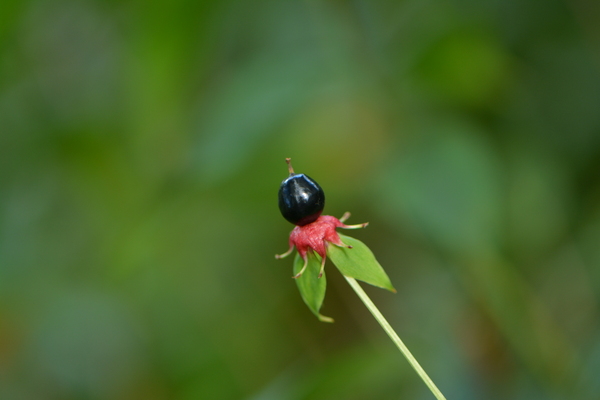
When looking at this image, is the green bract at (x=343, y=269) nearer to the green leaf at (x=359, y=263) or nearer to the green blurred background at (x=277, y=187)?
the green leaf at (x=359, y=263)

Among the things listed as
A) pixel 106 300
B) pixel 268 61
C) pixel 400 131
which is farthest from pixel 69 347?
pixel 400 131

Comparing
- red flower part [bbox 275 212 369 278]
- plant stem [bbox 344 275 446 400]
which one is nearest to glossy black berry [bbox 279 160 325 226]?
red flower part [bbox 275 212 369 278]

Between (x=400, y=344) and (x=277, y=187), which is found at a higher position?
(x=277, y=187)

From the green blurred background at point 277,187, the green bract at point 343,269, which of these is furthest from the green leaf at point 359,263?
the green blurred background at point 277,187

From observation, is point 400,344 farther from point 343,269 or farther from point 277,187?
point 277,187

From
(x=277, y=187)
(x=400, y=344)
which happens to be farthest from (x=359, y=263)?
(x=277, y=187)

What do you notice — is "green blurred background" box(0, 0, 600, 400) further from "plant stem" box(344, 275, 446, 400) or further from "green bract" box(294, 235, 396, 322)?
"plant stem" box(344, 275, 446, 400)
